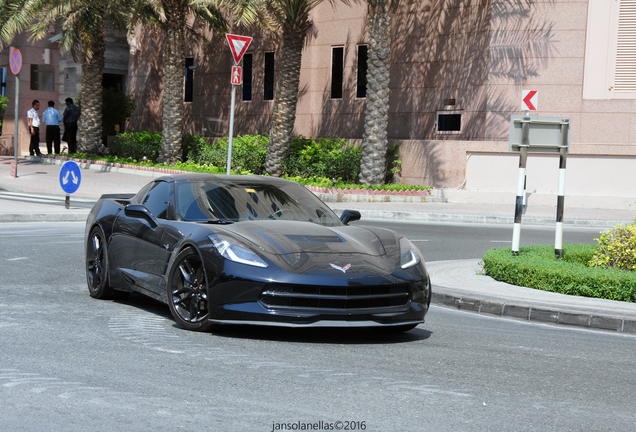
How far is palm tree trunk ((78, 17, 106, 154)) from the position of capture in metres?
30.4

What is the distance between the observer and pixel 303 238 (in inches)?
267

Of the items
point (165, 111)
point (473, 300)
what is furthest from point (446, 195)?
point (473, 300)

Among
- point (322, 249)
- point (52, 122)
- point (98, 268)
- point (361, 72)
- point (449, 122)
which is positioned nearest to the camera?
point (322, 249)

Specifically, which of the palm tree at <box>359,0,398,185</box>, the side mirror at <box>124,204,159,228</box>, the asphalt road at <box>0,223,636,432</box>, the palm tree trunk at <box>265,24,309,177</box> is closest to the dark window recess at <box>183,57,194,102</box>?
the palm tree trunk at <box>265,24,309,177</box>

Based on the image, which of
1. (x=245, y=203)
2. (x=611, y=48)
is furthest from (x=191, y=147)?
(x=245, y=203)

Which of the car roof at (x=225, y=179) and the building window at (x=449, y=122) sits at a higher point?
the building window at (x=449, y=122)

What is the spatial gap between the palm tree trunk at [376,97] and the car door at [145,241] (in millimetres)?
16833

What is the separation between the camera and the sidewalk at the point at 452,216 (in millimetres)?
8500

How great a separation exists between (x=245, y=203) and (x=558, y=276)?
161 inches

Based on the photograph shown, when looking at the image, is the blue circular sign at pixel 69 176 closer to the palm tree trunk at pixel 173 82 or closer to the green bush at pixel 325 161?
the green bush at pixel 325 161

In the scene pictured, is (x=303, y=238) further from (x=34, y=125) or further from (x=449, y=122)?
(x=34, y=125)

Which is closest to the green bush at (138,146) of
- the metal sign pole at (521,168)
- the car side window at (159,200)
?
the metal sign pole at (521,168)

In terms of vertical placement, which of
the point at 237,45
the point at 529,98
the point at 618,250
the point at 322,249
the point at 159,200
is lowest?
the point at 618,250

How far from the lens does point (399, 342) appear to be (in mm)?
6762
